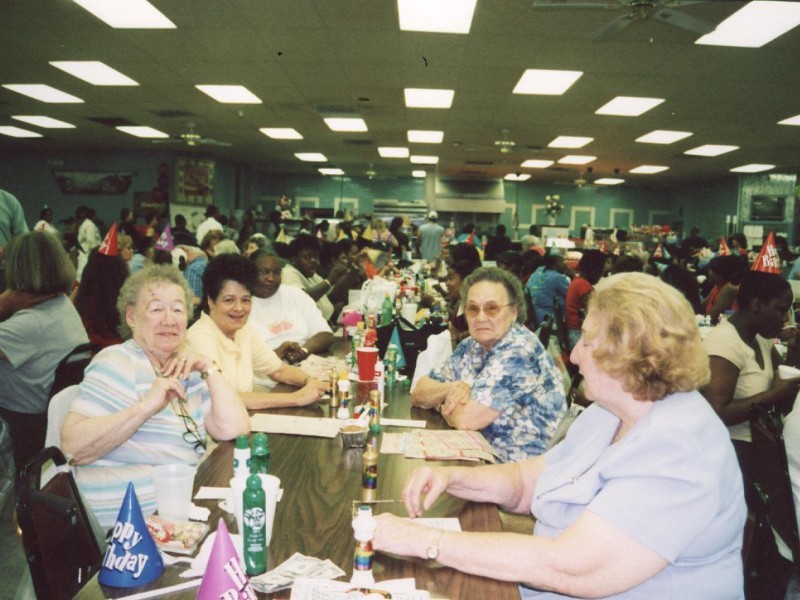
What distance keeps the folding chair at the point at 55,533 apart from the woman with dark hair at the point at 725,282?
590 centimetres

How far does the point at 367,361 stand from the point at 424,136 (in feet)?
31.1

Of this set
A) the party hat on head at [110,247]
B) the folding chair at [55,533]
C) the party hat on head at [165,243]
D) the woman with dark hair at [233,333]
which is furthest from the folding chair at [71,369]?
the party hat on head at [165,243]

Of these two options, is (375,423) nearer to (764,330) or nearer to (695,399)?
(695,399)

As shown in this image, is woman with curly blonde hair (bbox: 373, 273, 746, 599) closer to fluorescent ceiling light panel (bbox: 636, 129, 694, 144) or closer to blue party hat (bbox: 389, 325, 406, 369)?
blue party hat (bbox: 389, 325, 406, 369)

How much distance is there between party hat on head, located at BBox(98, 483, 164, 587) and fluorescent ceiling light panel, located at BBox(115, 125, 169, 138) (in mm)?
11688

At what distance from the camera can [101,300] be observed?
3949 mm

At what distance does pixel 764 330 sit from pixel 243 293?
2.60 m

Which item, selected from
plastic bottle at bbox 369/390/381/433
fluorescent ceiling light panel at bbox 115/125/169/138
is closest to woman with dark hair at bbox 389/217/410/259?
fluorescent ceiling light panel at bbox 115/125/169/138

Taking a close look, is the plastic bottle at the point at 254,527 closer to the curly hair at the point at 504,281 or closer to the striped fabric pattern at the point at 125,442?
the striped fabric pattern at the point at 125,442

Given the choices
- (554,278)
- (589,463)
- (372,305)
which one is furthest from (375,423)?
(554,278)

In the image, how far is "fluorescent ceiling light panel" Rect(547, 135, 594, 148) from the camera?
36.9 feet

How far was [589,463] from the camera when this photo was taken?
156 cm

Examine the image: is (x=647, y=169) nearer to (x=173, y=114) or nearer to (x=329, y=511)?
(x=173, y=114)

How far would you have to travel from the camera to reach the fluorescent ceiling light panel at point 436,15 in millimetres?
5117
